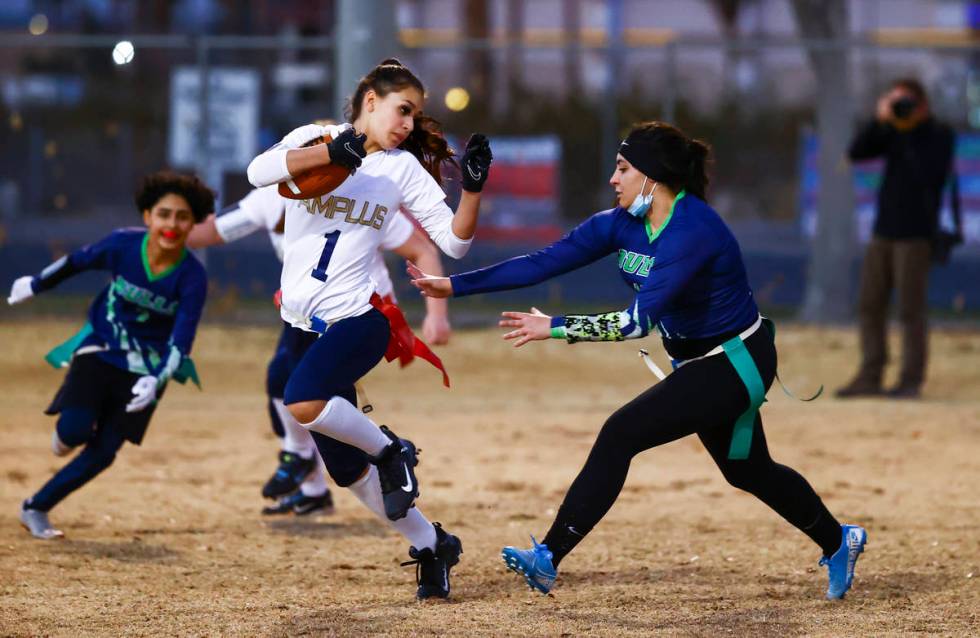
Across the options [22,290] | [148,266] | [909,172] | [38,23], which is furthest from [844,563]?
[38,23]

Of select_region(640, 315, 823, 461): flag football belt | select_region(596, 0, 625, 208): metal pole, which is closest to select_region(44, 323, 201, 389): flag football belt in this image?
select_region(640, 315, 823, 461): flag football belt

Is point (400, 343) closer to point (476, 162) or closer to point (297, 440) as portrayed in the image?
point (476, 162)

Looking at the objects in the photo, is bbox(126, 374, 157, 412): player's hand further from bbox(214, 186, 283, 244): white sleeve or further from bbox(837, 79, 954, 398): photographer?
bbox(837, 79, 954, 398): photographer

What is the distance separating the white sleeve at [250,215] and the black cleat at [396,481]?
1.92 metres

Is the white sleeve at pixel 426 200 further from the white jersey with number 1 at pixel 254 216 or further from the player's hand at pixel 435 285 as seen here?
the white jersey with number 1 at pixel 254 216

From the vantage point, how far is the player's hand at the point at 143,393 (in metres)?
6.13

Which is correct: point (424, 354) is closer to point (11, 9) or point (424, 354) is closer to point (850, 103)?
Result: point (850, 103)

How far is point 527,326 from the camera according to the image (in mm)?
4910

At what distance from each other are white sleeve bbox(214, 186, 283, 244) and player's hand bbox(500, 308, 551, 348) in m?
2.23

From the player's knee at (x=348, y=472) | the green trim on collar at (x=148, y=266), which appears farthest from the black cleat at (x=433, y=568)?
the green trim on collar at (x=148, y=266)

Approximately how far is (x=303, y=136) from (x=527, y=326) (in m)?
1.13

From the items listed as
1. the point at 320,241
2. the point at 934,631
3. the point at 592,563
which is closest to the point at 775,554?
the point at 592,563

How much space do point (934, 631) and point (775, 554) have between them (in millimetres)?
1318

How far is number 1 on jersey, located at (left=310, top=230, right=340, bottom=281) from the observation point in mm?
5312
